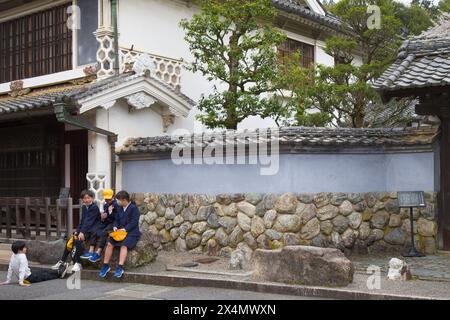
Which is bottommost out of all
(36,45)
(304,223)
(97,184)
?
(304,223)

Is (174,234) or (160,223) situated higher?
(160,223)

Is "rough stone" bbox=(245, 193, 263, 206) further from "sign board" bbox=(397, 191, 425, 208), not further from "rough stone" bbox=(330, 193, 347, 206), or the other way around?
"sign board" bbox=(397, 191, 425, 208)

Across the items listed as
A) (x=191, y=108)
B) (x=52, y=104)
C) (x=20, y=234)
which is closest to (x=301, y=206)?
(x=191, y=108)

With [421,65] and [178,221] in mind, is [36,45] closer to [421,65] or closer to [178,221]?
[178,221]

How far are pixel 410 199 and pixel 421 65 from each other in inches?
114

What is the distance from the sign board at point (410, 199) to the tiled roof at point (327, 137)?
1331 mm

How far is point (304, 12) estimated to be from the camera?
20.6m

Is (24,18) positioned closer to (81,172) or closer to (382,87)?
(81,172)

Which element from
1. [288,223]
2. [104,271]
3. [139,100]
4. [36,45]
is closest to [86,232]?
[104,271]

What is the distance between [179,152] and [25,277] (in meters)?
4.85

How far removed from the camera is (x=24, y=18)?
18.3 metres

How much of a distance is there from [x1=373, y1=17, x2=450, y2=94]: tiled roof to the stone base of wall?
9.23 feet

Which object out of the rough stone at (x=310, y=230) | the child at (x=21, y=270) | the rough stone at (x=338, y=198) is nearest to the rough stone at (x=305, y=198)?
the rough stone at (x=310, y=230)

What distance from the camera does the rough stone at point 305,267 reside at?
952cm
